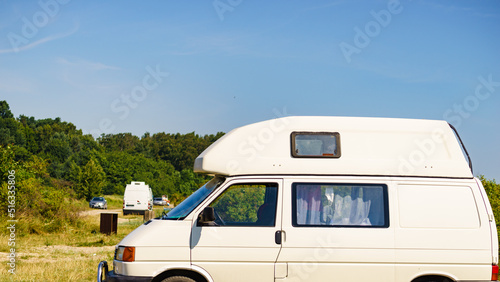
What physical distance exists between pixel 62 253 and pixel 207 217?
10.1m

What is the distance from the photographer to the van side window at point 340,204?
7719 mm

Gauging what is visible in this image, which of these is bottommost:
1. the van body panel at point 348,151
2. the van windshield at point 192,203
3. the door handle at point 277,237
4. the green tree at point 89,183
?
the door handle at point 277,237

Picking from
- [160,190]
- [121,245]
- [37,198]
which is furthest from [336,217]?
[160,190]

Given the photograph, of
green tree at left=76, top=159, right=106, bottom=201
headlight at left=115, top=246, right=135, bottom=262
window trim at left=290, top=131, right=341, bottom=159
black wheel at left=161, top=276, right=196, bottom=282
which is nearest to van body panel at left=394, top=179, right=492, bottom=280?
window trim at left=290, top=131, right=341, bottom=159

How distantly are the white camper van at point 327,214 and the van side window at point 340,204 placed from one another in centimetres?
1

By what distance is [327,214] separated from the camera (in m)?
7.75

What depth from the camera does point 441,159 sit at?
315 inches

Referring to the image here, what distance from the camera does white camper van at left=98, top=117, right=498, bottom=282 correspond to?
752 cm

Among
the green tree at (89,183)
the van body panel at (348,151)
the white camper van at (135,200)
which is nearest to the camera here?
the van body panel at (348,151)

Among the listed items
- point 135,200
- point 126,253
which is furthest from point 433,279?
point 135,200

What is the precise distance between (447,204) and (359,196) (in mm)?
1179

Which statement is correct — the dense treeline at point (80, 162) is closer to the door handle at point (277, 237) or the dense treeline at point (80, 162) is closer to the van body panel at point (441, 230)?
the door handle at point (277, 237)

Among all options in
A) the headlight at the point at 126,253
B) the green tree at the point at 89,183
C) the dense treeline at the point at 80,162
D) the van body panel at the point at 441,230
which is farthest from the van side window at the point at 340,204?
the green tree at the point at 89,183

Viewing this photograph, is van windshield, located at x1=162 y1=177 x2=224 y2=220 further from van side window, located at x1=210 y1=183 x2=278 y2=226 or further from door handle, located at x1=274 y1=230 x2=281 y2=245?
door handle, located at x1=274 y1=230 x2=281 y2=245
